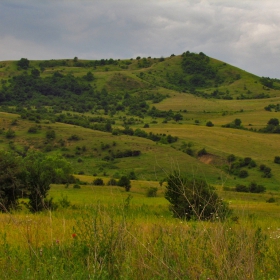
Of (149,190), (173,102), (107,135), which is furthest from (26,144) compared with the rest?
(173,102)

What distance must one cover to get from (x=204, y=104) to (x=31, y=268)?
156 meters

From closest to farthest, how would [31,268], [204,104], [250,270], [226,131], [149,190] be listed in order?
[250,270], [31,268], [149,190], [226,131], [204,104]

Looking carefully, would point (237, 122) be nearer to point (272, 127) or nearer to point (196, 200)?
point (272, 127)

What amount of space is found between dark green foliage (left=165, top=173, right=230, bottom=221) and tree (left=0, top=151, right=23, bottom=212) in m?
6.51

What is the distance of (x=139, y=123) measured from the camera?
13938cm

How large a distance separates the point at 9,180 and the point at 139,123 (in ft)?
395

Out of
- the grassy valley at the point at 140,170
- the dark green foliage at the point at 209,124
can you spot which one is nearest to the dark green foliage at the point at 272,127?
the grassy valley at the point at 140,170

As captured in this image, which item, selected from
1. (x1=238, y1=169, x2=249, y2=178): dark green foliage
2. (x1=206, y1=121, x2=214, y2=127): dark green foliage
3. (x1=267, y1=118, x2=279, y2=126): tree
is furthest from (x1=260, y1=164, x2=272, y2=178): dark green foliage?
(x1=206, y1=121, x2=214, y2=127): dark green foliage

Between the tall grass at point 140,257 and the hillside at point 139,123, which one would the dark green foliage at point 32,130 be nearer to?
the hillside at point 139,123

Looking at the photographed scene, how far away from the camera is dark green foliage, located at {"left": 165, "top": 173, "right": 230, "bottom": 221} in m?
6.41

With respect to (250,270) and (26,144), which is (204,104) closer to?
(26,144)

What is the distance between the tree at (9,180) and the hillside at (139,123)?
71.2 feet

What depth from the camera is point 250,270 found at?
5309 millimetres

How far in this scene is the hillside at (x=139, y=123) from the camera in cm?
9038
